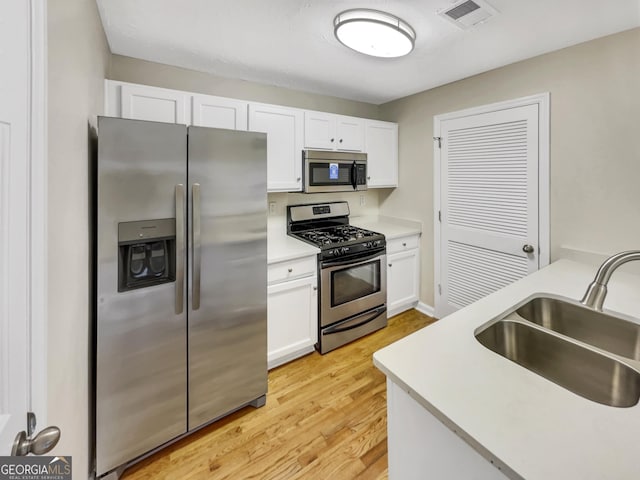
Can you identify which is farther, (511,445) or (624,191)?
(624,191)

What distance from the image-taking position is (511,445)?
690mm

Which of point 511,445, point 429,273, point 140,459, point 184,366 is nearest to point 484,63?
point 429,273

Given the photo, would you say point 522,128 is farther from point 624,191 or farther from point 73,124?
point 73,124

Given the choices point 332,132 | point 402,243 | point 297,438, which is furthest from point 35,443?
point 402,243

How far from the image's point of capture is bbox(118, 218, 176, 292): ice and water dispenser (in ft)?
4.86

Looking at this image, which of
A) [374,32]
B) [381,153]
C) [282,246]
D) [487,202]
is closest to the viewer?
[374,32]

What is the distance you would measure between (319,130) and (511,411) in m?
2.57

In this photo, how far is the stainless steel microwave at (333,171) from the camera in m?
2.78

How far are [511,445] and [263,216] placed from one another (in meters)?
1.56

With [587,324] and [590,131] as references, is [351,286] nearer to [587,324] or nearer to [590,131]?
[587,324]

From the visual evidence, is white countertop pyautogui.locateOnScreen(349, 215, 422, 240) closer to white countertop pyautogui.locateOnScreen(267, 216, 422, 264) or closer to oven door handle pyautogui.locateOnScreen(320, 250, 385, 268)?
white countertop pyautogui.locateOnScreen(267, 216, 422, 264)

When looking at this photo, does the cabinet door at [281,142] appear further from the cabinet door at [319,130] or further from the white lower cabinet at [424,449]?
the white lower cabinet at [424,449]

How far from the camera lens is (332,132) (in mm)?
2930

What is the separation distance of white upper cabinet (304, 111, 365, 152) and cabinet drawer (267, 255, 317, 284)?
108 centimetres
